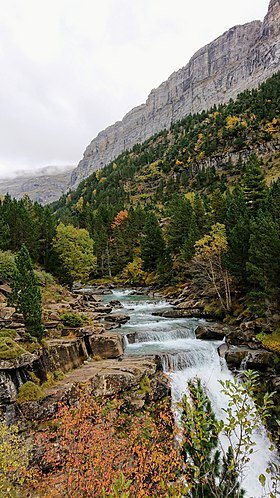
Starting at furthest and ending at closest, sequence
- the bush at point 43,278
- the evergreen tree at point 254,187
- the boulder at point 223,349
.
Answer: the evergreen tree at point 254,187 → the bush at point 43,278 → the boulder at point 223,349

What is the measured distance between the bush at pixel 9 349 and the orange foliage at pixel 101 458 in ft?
14.9

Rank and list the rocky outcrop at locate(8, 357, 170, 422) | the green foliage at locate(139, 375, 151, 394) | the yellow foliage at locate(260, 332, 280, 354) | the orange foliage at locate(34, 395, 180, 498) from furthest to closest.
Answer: the yellow foliage at locate(260, 332, 280, 354) → the green foliage at locate(139, 375, 151, 394) → the rocky outcrop at locate(8, 357, 170, 422) → the orange foliage at locate(34, 395, 180, 498)

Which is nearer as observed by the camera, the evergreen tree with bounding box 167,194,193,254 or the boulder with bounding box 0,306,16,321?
the boulder with bounding box 0,306,16,321

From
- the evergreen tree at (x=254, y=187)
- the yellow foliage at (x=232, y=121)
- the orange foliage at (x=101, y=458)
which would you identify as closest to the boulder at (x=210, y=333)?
the orange foliage at (x=101, y=458)

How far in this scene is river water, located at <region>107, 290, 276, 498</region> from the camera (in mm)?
20797

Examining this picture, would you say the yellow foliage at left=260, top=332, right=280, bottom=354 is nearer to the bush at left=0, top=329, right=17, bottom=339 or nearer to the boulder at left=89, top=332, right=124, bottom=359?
the boulder at left=89, top=332, right=124, bottom=359

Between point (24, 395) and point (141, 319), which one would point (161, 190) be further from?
point (24, 395)

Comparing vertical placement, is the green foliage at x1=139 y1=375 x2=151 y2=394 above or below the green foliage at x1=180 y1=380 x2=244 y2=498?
below

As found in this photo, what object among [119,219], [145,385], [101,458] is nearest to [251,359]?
[145,385]

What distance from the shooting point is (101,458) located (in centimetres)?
1285

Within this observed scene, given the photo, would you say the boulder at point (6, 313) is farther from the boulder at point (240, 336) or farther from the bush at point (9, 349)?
the boulder at point (240, 336)

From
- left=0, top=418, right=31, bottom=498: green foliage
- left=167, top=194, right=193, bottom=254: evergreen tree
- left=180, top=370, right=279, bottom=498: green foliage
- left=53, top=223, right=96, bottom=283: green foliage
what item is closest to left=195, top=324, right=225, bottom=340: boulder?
left=180, top=370, right=279, bottom=498: green foliage

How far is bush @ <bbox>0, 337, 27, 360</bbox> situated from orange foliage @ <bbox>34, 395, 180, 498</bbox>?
453 centimetres

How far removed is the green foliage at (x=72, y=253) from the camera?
53.4m
